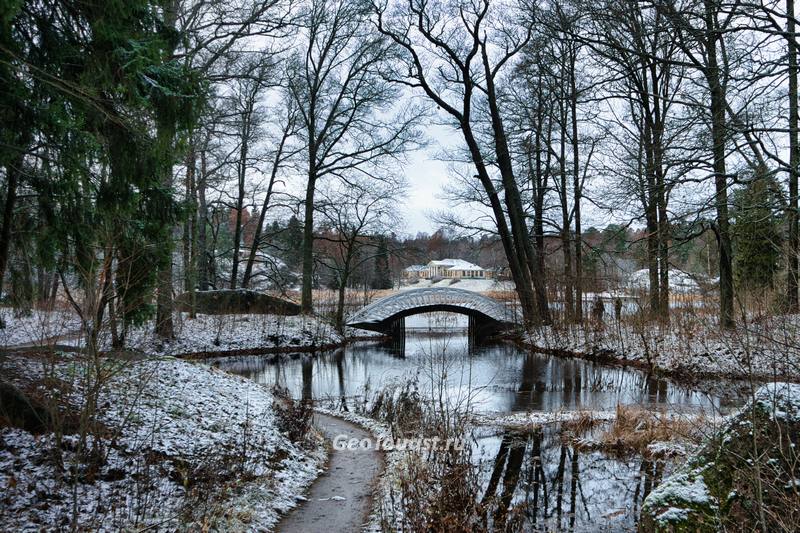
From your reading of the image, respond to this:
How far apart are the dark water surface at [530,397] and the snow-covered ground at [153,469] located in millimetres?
1964

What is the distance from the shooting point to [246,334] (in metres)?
21.9

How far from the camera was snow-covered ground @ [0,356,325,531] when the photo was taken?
4434 millimetres

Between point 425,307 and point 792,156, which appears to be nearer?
point 792,156

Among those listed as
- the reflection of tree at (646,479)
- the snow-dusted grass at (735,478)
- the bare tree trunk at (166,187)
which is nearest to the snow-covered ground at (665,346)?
the reflection of tree at (646,479)

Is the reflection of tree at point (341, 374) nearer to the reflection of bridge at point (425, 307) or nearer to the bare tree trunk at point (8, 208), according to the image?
the reflection of bridge at point (425, 307)

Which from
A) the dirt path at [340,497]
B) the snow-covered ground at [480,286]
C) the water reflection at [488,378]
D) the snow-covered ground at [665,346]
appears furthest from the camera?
the snow-covered ground at [480,286]

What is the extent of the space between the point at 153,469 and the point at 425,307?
21.2 metres

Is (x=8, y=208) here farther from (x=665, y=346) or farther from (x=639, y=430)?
(x=665, y=346)

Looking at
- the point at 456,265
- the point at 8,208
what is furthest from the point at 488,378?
the point at 456,265

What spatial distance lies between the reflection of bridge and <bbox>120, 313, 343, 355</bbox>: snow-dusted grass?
5.56 feet

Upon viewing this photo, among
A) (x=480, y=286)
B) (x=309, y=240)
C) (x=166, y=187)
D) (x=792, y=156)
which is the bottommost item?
(x=480, y=286)

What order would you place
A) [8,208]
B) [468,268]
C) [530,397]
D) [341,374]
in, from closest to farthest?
[8,208] < [530,397] < [341,374] < [468,268]

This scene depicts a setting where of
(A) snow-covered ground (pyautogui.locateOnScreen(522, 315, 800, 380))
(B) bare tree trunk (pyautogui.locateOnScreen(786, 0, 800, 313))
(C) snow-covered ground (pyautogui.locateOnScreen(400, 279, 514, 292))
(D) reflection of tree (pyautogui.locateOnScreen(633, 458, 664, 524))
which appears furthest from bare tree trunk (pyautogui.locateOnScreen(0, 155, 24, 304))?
(C) snow-covered ground (pyautogui.locateOnScreen(400, 279, 514, 292))

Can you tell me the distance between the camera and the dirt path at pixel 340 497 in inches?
206
